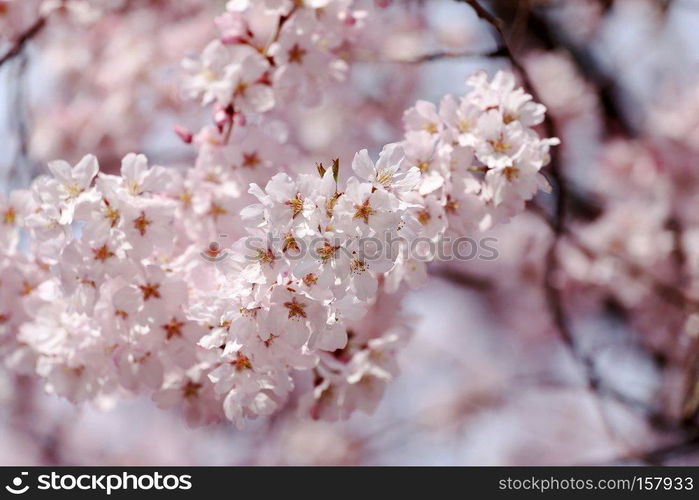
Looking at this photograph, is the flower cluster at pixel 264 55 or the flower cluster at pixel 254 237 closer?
the flower cluster at pixel 254 237

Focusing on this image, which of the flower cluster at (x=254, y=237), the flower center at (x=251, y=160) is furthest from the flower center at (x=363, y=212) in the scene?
the flower center at (x=251, y=160)

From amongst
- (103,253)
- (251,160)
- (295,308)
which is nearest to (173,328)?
(103,253)

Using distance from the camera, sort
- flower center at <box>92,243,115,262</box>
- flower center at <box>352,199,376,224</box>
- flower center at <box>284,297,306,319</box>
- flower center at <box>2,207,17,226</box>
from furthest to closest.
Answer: flower center at <box>2,207,17,226</box>
flower center at <box>92,243,115,262</box>
flower center at <box>284,297,306,319</box>
flower center at <box>352,199,376,224</box>

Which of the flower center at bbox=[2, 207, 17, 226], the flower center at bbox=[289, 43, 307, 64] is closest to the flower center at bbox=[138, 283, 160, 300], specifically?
the flower center at bbox=[2, 207, 17, 226]

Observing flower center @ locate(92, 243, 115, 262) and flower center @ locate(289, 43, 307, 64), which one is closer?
flower center @ locate(92, 243, 115, 262)

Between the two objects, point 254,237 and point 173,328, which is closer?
point 254,237

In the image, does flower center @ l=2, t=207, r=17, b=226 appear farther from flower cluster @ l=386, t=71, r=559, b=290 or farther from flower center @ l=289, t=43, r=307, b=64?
flower cluster @ l=386, t=71, r=559, b=290

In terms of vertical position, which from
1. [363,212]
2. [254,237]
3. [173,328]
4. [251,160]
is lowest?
[173,328]

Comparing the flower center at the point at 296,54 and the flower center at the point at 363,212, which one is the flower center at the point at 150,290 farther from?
the flower center at the point at 296,54

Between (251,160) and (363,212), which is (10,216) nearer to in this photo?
(251,160)

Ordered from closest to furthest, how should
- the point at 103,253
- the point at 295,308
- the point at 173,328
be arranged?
the point at 295,308 < the point at 103,253 < the point at 173,328

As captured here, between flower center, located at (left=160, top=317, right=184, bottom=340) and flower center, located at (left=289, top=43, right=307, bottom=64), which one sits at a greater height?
flower center, located at (left=289, top=43, right=307, bottom=64)

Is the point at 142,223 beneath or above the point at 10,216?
above

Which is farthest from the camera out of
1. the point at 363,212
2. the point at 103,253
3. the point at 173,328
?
the point at 173,328
